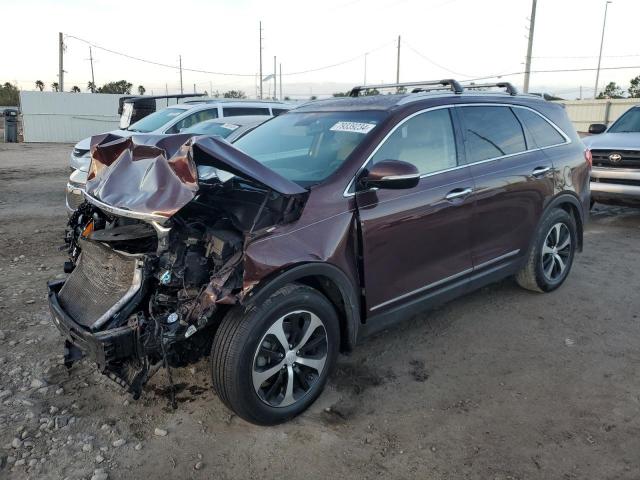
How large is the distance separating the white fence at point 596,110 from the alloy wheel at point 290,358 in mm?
26184

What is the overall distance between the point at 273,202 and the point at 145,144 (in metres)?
0.86

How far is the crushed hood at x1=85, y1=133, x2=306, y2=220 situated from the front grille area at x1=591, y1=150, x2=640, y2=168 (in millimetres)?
6743

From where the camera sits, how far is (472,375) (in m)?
3.77

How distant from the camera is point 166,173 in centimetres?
304

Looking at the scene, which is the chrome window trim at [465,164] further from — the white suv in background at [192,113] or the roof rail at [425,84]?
the white suv in background at [192,113]

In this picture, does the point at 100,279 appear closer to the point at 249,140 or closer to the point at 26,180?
the point at 249,140

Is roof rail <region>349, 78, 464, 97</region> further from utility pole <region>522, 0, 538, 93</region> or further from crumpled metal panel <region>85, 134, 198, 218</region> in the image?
utility pole <region>522, 0, 538, 93</region>

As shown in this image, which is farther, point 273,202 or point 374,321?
point 374,321

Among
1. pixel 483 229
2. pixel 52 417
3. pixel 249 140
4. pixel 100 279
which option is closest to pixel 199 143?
pixel 100 279

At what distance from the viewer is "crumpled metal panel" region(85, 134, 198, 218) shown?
2.95m

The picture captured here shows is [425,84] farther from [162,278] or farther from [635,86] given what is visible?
[635,86]

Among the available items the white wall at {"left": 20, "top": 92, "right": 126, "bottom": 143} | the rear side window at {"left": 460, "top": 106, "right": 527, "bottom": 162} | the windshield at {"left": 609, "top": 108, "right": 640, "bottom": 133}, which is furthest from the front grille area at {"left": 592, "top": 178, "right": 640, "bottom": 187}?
the white wall at {"left": 20, "top": 92, "right": 126, "bottom": 143}

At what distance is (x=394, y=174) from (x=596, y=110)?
29412 millimetres

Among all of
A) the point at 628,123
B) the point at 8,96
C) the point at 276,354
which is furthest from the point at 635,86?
the point at 8,96
